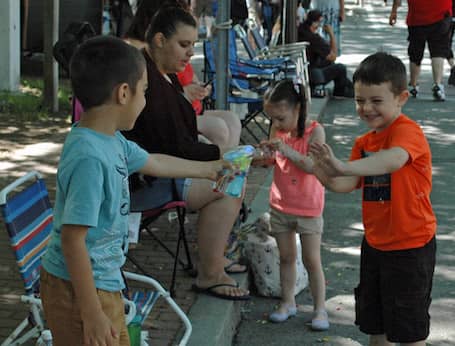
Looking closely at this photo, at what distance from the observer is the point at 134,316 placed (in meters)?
3.74

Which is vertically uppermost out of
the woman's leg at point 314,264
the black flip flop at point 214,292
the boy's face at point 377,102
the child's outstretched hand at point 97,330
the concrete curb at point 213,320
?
the boy's face at point 377,102

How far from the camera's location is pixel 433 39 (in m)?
12.6

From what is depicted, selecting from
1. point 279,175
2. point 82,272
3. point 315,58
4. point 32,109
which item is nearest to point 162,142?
point 279,175

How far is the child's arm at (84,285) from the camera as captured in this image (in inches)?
109

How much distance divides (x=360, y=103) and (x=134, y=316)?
1287 mm

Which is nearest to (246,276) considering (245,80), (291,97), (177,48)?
(291,97)

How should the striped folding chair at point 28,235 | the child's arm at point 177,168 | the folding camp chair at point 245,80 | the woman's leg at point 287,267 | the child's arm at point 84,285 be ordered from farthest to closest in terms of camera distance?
the folding camp chair at point 245,80 < the woman's leg at point 287,267 < the striped folding chair at point 28,235 < the child's arm at point 177,168 < the child's arm at point 84,285

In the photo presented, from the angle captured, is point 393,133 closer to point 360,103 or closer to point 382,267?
point 360,103

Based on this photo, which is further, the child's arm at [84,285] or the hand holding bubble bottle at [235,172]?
the hand holding bubble bottle at [235,172]

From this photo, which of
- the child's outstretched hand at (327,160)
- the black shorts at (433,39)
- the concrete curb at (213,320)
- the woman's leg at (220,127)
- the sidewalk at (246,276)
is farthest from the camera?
the black shorts at (433,39)

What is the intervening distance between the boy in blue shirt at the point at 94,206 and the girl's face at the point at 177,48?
198 cm

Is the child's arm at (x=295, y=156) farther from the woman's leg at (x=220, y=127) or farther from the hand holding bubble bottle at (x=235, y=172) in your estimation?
the woman's leg at (x=220, y=127)

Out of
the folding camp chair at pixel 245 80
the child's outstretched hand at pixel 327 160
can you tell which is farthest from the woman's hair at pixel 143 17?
the child's outstretched hand at pixel 327 160

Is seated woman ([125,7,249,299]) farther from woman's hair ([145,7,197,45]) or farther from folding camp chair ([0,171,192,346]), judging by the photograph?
folding camp chair ([0,171,192,346])
